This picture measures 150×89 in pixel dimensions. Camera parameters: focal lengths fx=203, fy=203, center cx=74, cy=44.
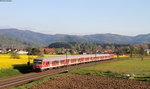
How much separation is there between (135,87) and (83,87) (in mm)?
6872

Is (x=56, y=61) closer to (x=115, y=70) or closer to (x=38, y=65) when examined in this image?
(x=38, y=65)

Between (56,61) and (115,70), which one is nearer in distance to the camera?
(115,70)

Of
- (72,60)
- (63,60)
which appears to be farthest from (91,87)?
(72,60)

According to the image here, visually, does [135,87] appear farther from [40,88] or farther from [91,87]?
[40,88]

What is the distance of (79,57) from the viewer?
2783 inches

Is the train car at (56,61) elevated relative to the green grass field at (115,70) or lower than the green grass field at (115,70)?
elevated

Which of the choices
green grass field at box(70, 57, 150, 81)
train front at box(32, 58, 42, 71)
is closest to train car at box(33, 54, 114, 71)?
train front at box(32, 58, 42, 71)

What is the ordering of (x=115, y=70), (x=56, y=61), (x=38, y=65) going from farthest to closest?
1. (x=56, y=61)
2. (x=115, y=70)
3. (x=38, y=65)

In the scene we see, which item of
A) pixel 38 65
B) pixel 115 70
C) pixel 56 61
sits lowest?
pixel 115 70

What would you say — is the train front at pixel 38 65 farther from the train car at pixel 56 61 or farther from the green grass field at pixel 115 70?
the green grass field at pixel 115 70

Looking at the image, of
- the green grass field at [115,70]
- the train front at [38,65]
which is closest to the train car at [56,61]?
the train front at [38,65]

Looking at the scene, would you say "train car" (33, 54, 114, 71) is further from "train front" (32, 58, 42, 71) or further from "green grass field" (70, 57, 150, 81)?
"green grass field" (70, 57, 150, 81)

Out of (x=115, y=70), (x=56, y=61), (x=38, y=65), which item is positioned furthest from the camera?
(x=56, y=61)

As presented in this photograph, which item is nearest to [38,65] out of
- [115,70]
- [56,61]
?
[56,61]
